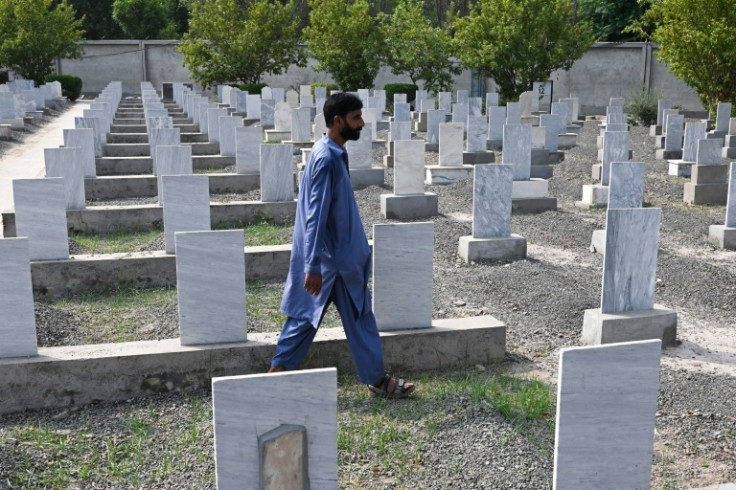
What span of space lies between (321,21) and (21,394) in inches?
982

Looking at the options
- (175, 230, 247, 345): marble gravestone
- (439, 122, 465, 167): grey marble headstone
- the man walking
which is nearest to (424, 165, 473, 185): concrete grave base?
(439, 122, 465, 167): grey marble headstone

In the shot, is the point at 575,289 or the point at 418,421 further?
the point at 575,289

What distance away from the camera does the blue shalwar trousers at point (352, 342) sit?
14.9 feet

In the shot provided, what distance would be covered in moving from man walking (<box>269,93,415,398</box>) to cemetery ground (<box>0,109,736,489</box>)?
446 mm

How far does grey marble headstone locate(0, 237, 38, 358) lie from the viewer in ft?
15.5

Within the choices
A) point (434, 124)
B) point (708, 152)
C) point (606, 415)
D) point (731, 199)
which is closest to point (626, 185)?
point (731, 199)

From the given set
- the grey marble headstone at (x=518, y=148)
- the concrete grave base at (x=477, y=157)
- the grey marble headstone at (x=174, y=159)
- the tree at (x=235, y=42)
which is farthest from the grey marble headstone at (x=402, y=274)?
the tree at (x=235, y=42)

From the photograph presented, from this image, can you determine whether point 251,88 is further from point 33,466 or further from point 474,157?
point 33,466

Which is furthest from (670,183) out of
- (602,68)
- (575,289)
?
(602,68)

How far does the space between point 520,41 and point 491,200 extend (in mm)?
17068

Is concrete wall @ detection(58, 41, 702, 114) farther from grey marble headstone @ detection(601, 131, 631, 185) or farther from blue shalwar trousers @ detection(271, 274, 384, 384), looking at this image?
blue shalwar trousers @ detection(271, 274, 384, 384)

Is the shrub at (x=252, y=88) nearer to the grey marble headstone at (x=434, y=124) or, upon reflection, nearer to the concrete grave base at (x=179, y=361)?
the grey marble headstone at (x=434, y=124)

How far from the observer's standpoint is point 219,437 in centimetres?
280

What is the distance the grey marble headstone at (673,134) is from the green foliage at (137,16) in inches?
1197
